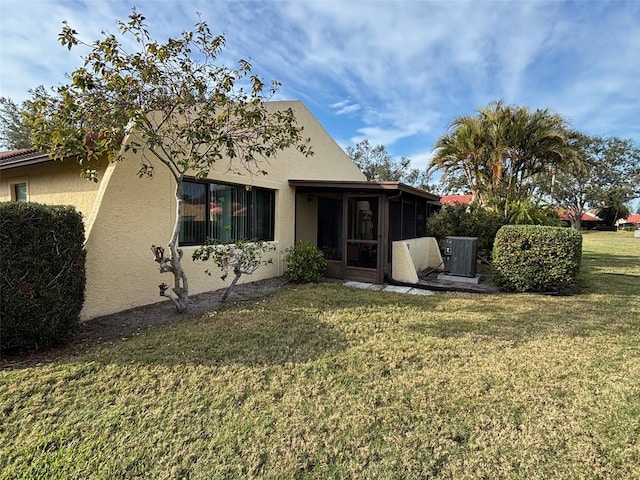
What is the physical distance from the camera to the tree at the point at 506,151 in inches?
495

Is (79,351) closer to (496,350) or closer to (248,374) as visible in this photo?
(248,374)

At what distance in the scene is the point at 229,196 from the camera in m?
8.28

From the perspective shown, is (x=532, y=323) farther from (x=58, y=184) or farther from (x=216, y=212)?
(x=58, y=184)

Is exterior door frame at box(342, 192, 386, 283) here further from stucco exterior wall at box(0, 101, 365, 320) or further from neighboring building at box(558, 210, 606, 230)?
neighboring building at box(558, 210, 606, 230)

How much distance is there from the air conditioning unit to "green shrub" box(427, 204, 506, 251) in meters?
2.24

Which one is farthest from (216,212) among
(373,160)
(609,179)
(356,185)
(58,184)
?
(609,179)

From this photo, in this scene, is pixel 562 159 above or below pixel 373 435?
above

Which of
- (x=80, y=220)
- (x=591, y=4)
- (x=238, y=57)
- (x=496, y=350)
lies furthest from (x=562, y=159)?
(x=80, y=220)

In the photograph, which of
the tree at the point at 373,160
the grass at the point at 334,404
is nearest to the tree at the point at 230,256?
the grass at the point at 334,404

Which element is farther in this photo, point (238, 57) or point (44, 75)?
point (44, 75)

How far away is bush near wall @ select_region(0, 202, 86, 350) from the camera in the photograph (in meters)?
3.90

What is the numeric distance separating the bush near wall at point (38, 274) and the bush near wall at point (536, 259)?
860 centimetres

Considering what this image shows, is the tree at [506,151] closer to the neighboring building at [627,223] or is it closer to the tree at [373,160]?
the tree at [373,160]

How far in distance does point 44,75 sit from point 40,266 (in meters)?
4.55
